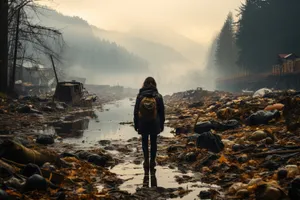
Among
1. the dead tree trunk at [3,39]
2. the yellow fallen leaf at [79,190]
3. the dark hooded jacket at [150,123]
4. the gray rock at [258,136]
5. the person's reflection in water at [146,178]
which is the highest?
the dead tree trunk at [3,39]

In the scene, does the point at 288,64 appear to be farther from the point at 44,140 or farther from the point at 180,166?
the point at 180,166

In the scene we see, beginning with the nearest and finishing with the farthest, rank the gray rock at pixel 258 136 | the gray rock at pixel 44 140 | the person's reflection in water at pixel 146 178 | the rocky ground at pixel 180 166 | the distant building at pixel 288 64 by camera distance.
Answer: the rocky ground at pixel 180 166 < the person's reflection in water at pixel 146 178 < the gray rock at pixel 258 136 < the gray rock at pixel 44 140 < the distant building at pixel 288 64

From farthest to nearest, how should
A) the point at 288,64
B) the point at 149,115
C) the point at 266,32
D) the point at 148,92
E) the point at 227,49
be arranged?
the point at 227,49
the point at 266,32
the point at 288,64
the point at 148,92
the point at 149,115

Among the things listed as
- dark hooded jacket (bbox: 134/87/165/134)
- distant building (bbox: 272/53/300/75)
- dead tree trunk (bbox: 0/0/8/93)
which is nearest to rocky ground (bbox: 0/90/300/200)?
dark hooded jacket (bbox: 134/87/165/134)

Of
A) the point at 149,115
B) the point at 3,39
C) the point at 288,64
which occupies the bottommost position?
the point at 149,115

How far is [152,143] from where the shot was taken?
6309 millimetres

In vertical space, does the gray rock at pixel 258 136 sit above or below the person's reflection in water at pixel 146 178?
above

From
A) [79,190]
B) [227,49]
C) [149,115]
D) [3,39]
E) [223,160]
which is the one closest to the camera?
[79,190]

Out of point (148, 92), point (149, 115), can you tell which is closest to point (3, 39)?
point (148, 92)

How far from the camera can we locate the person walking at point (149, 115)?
6105mm

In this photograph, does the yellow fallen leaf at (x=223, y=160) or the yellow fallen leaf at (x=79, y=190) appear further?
the yellow fallen leaf at (x=223, y=160)

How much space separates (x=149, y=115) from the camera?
240 inches

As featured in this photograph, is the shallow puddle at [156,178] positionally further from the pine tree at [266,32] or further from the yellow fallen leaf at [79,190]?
the pine tree at [266,32]

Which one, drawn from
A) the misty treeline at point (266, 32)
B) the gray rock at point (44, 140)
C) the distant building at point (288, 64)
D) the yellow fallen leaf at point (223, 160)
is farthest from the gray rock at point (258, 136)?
the misty treeline at point (266, 32)
